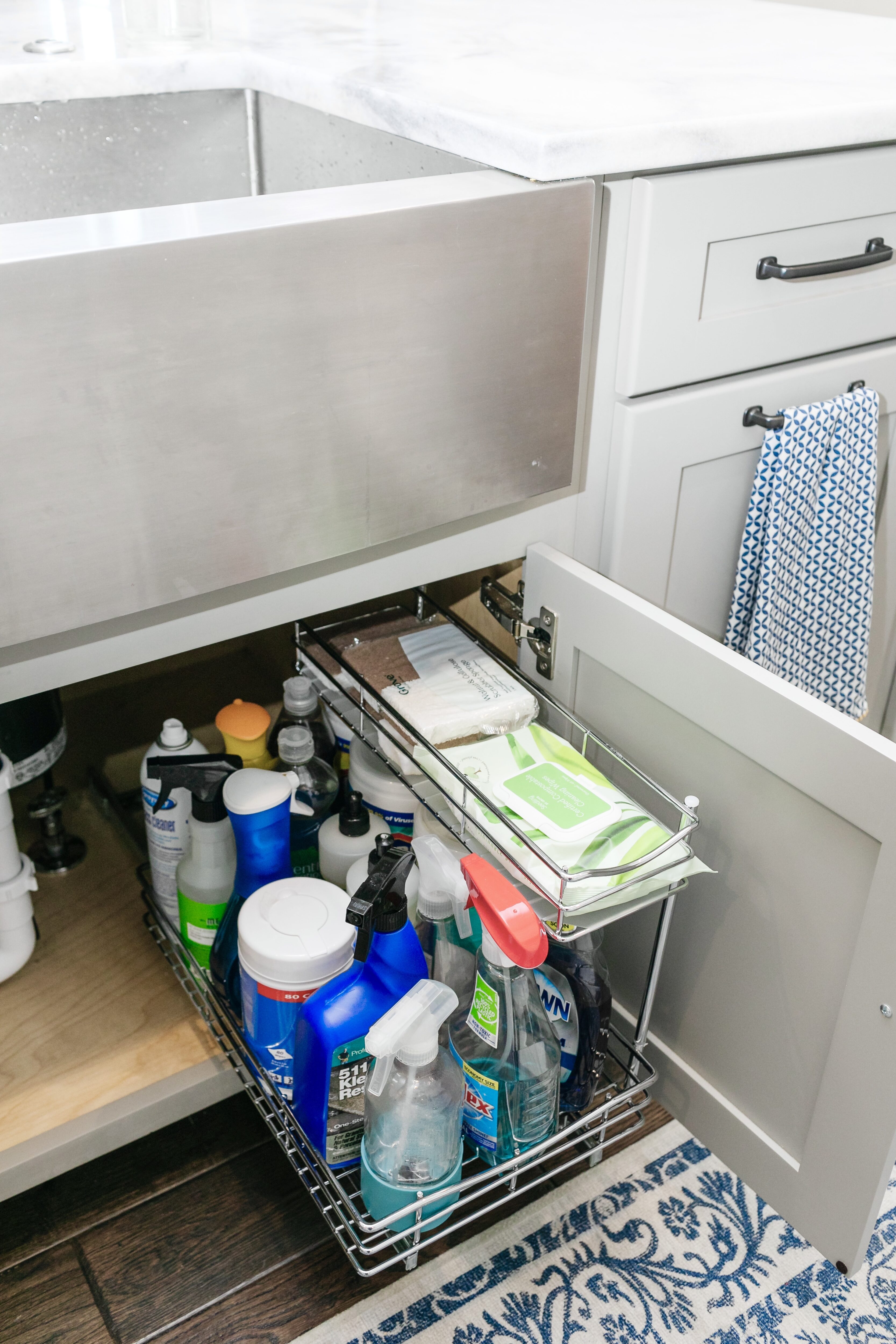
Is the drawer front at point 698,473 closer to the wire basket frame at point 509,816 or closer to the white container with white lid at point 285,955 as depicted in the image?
the wire basket frame at point 509,816

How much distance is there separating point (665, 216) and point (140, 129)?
58 cm

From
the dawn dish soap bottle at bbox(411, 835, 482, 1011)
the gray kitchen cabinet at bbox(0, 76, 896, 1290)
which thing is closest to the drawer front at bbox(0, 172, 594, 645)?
the gray kitchen cabinet at bbox(0, 76, 896, 1290)

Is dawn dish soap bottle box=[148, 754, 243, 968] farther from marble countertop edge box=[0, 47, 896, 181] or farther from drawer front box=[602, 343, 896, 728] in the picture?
marble countertop edge box=[0, 47, 896, 181]

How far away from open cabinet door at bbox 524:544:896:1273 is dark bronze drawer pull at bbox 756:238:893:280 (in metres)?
0.32

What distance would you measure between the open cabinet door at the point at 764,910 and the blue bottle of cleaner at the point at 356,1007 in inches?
9.3

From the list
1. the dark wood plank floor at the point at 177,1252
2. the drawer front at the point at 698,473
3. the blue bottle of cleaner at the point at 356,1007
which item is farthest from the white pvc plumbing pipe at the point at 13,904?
the drawer front at the point at 698,473

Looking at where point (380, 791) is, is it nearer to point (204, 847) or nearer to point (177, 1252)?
point (204, 847)

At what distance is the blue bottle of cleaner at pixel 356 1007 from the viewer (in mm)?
798

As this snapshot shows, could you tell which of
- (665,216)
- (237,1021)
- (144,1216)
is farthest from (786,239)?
(144,1216)

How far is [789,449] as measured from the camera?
105 cm

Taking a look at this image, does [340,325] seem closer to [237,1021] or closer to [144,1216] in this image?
[237,1021]

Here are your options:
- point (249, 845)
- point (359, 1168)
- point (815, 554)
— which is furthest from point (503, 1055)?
point (815, 554)

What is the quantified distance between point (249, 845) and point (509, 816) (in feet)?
0.82

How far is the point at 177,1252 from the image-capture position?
1010mm
